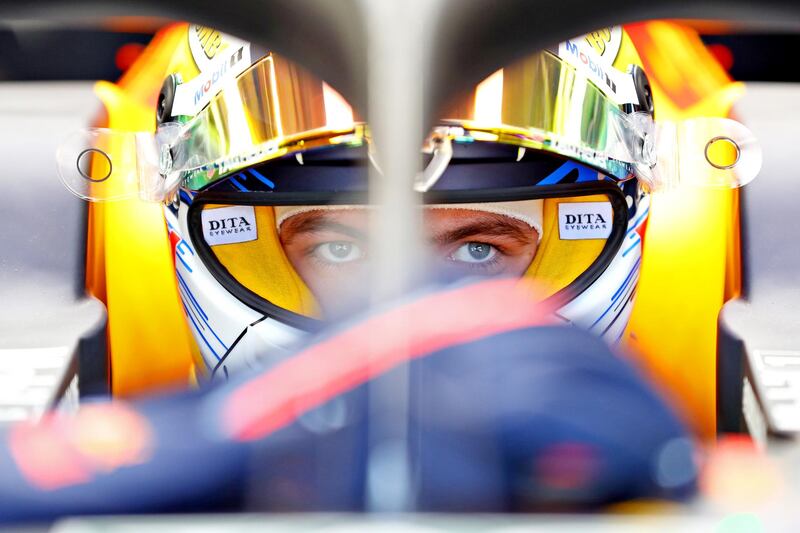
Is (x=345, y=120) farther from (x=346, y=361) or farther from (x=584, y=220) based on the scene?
(x=584, y=220)

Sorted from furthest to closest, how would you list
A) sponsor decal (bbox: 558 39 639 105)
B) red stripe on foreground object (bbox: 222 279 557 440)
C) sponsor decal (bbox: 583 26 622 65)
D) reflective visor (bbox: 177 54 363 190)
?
1. sponsor decal (bbox: 583 26 622 65)
2. sponsor decal (bbox: 558 39 639 105)
3. reflective visor (bbox: 177 54 363 190)
4. red stripe on foreground object (bbox: 222 279 557 440)

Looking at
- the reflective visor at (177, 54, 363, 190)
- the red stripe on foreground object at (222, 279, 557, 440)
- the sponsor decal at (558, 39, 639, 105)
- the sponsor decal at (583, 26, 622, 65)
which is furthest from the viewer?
the sponsor decal at (583, 26, 622, 65)

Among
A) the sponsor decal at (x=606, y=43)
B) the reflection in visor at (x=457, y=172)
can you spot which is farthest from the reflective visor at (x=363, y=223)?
the sponsor decal at (x=606, y=43)

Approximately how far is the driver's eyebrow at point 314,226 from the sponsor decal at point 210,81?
14cm

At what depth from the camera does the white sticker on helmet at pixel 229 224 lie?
1004 millimetres

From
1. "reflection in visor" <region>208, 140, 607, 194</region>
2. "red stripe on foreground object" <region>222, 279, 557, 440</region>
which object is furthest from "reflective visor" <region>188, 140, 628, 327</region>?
"red stripe on foreground object" <region>222, 279, 557, 440</region>

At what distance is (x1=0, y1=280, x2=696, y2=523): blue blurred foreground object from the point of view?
1.34 ft

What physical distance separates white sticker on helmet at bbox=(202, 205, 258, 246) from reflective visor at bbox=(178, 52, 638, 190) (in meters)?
0.13

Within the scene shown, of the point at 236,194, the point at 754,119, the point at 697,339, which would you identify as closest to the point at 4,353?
the point at 236,194

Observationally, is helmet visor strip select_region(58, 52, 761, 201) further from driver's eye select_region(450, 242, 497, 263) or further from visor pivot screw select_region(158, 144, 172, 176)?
driver's eye select_region(450, 242, 497, 263)

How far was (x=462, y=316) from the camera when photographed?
447 mm

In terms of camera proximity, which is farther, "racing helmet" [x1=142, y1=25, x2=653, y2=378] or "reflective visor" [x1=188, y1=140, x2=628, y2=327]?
"reflective visor" [x1=188, y1=140, x2=628, y2=327]

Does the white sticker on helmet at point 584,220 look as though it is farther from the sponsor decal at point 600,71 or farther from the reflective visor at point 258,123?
the reflective visor at point 258,123

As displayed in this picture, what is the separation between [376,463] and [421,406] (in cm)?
3
